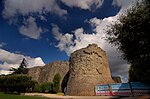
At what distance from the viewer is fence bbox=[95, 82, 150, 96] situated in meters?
26.4

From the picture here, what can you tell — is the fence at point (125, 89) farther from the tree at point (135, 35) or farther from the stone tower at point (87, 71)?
the tree at point (135, 35)

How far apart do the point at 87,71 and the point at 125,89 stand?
27.0ft

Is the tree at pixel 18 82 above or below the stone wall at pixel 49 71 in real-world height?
below

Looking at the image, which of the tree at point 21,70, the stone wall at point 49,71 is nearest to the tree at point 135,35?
the stone wall at point 49,71

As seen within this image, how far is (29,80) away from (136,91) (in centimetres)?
2444

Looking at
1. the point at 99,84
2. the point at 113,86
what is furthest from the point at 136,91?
the point at 99,84

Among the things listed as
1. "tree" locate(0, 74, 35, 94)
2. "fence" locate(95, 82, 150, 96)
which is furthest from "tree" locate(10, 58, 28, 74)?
"fence" locate(95, 82, 150, 96)

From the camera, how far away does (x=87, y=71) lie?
3494cm

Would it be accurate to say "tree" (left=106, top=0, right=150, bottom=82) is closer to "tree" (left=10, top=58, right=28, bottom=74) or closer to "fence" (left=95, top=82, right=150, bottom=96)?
"fence" (left=95, top=82, right=150, bottom=96)

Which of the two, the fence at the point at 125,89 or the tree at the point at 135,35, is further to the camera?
the fence at the point at 125,89

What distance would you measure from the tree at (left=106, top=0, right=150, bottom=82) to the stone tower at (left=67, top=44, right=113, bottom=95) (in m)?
16.0

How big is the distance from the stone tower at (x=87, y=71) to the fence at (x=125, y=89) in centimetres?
242

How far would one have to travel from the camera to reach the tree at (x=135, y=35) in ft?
52.4

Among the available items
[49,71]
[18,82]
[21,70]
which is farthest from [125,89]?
[21,70]
